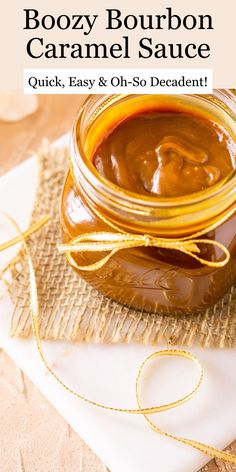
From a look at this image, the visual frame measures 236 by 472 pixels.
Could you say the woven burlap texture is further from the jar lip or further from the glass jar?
the jar lip

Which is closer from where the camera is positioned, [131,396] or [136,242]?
[136,242]

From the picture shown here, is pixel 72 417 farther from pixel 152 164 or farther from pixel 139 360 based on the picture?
pixel 152 164

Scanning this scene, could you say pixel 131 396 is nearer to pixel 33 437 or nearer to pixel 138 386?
pixel 138 386

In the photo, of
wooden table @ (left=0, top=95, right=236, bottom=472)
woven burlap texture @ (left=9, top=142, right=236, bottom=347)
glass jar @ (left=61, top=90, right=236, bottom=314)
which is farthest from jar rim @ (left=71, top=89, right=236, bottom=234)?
wooden table @ (left=0, top=95, right=236, bottom=472)

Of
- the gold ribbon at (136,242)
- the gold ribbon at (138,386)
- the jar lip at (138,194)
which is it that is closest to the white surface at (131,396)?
the gold ribbon at (138,386)

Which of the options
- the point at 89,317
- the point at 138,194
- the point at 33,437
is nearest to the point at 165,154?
the point at 138,194

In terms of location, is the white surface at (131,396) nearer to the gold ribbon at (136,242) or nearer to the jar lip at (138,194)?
the gold ribbon at (136,242)
